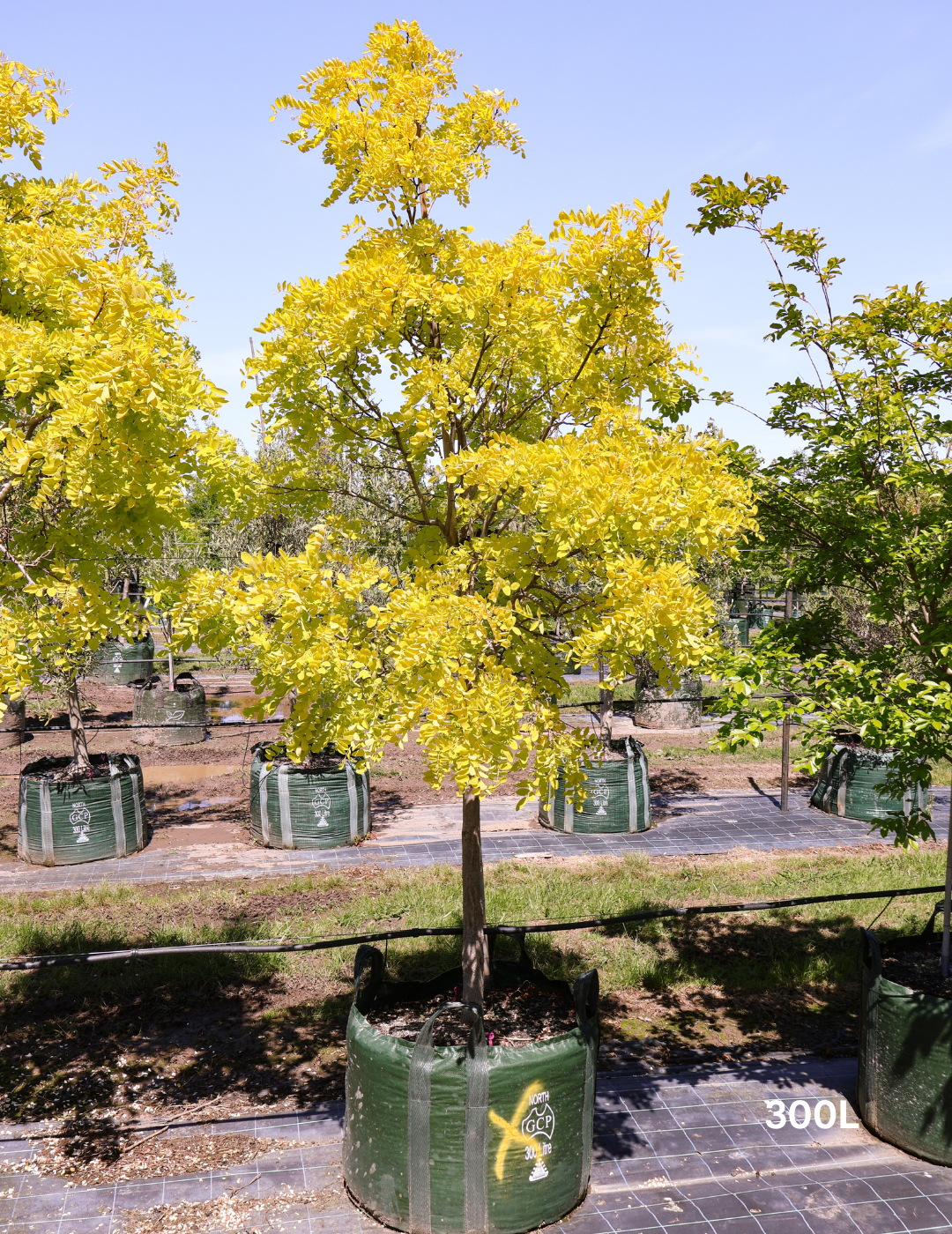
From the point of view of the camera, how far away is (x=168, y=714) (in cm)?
1811

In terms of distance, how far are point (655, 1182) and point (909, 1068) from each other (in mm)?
1624

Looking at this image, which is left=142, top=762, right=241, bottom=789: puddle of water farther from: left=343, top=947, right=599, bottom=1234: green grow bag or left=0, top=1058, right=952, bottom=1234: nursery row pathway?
left=343, top=947, right=599, bottom=1234: green grow bag

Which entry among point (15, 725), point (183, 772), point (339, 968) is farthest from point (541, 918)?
point (15, 725)

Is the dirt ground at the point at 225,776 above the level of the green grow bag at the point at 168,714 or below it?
below

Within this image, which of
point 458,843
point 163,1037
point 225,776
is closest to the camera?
point 163,1037

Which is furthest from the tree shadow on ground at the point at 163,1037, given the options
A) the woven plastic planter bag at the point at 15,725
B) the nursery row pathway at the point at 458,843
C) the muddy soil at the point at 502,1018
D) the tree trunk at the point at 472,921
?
the woven plastic planter bag at the point at 15,725

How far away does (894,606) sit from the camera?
20.3 ft

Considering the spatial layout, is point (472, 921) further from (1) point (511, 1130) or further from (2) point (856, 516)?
(2) point (856, 516)

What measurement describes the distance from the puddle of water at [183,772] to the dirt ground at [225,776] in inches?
0.6

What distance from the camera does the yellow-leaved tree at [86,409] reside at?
474 centimetres

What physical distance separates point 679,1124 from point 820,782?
8491mm

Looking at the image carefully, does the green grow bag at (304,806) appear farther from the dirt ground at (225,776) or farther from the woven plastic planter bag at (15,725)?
the woven plastic planter bag at (15,725)

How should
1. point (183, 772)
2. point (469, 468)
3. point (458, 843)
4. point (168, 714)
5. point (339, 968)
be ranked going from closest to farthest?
point (469, 468) < point (339, 968) < point (458, 843) < point (183, 772) < point (168, 714)

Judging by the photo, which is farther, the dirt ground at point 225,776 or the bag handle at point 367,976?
the dirt ground at point 225,776
